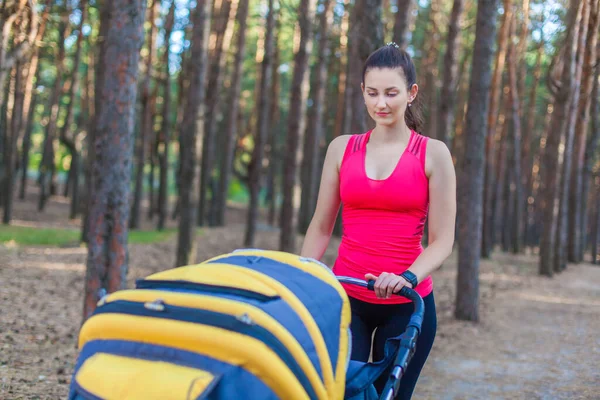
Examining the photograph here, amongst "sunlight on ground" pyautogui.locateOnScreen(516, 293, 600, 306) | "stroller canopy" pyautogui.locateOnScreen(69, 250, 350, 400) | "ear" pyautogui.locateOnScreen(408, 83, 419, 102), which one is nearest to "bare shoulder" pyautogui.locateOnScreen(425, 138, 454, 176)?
"ear" pyautogui.locateOnScreen(408, 83, 419, 102)

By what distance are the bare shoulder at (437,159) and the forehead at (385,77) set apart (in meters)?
0.29

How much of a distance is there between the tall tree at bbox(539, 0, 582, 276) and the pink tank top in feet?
51.3

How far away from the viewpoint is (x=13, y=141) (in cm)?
2161

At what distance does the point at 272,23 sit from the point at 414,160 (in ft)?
59.0

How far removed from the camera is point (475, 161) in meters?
11.2

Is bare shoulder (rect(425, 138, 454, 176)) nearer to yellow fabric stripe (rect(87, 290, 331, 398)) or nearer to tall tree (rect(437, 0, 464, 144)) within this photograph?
yellow fabric stripe (rect(87, 290, 331, 398))

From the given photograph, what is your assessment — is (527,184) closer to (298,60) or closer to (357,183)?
(298,60)

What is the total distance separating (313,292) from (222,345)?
1.44ft

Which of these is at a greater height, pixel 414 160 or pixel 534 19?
pixel 534 19

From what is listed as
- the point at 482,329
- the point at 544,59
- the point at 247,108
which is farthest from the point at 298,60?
the point at 247,108

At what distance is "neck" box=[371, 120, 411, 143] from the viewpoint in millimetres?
3062

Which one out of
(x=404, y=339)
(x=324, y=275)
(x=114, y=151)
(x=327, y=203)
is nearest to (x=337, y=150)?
(x=327, y=203)

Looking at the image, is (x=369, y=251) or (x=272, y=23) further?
(x=272, y=23)

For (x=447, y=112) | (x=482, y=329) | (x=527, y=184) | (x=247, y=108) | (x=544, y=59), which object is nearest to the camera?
(x=482, y=329)
